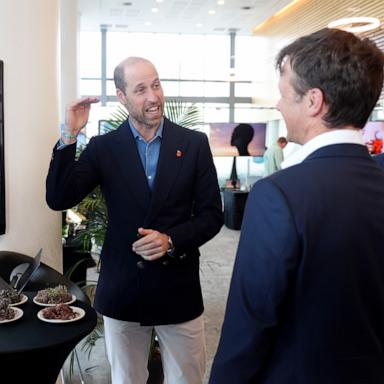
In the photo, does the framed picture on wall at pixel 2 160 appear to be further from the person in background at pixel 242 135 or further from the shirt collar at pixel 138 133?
the person in background at pixel 242 135

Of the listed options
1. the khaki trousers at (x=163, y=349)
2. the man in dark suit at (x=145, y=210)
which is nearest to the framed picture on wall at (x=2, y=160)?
the man in dark suit at (x=145, y=210)

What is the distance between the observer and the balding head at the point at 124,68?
210 centimetres

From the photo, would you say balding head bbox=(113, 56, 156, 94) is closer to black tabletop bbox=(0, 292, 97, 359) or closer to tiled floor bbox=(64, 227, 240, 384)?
black tabletop bbox=(0, 292, 97, 359)

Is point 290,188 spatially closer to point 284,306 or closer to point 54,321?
point 284,306

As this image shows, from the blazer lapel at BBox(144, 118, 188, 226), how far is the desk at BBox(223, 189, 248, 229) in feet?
25.2

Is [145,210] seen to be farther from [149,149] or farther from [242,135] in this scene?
[242,135]

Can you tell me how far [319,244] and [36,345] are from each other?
114cm

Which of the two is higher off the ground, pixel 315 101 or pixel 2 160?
pixel 315 101

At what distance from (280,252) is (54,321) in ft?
3.94

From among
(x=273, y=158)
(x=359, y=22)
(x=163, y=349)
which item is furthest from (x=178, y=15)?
(x=163, y=349)

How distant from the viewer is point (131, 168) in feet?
6.83

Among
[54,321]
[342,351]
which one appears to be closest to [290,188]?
[342,351]

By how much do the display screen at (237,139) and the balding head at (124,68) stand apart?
8.11m

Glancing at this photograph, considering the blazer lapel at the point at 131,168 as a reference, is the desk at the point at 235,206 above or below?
below
